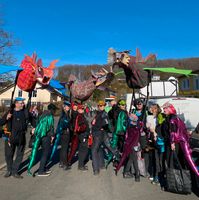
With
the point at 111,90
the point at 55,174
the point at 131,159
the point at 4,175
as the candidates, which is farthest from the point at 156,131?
the point at 4,175

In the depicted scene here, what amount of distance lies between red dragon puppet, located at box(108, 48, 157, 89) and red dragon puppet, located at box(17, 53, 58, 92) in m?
1.61

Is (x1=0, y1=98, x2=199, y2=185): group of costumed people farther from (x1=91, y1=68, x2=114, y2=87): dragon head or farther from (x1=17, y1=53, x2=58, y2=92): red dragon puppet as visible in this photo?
(x1=91, y1=68, x2=114, y2=87): dragon head

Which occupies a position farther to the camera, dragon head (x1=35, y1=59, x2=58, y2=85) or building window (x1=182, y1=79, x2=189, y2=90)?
building window (x1=182, y1=79, x2=189, y2=90)

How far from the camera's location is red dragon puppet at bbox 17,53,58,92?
5.97 m

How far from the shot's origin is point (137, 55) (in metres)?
6.08

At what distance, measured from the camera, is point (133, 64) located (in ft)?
19.3

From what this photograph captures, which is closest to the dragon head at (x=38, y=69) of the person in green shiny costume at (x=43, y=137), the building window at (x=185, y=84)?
the person in green shiny costume at (x=43, y=137)

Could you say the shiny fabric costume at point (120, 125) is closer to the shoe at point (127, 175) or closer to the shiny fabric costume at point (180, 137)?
the shoe at point (127, 175)

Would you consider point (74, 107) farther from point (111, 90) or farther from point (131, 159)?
point (131, 159)

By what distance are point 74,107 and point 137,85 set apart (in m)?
1.95

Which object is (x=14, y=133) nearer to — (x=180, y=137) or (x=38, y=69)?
(x=38, y=69)

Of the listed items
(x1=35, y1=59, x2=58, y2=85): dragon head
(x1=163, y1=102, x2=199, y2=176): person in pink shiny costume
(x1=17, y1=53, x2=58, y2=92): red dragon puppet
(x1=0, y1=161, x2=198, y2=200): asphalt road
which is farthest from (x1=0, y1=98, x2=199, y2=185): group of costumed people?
(x1=35, y1=59, x2=58, y2=85): dragon head

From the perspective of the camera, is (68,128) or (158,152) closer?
(158,152)

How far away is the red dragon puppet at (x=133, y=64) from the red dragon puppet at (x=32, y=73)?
5.27ft
